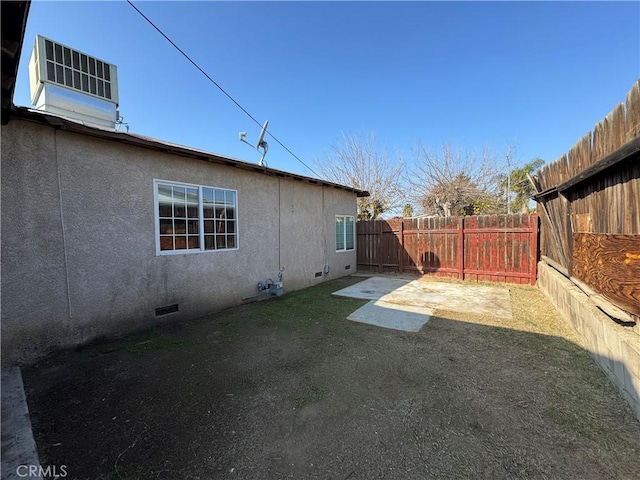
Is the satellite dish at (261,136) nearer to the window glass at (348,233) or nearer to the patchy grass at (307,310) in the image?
the window glass at (348,233)

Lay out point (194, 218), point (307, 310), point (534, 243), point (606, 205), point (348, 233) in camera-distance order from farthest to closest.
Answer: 1. point (348, 233)
2. point (534, 243)
3. point (307, 310)
4. point (194, 218)
5. point (606, 205)

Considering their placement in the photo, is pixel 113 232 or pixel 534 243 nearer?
pixel 113 232

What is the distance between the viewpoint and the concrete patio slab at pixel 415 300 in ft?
16.2

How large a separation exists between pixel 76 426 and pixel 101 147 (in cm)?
371

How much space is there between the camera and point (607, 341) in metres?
2.84

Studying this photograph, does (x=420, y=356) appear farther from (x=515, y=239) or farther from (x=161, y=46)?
(x=161, y=46)

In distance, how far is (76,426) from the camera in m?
2.26

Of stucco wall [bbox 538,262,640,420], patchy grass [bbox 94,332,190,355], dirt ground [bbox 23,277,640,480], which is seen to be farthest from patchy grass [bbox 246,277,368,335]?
stucco wall [bbox 538,262,640,420]

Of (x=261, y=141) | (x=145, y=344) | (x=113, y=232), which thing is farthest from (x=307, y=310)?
(x=261, y=141)

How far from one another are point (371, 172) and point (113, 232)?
1429 cm

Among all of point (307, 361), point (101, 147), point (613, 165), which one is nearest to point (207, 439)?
point (307, 361)

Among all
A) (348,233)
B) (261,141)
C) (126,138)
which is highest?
(261,141)

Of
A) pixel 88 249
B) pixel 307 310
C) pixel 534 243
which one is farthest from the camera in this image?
pixel 534 243

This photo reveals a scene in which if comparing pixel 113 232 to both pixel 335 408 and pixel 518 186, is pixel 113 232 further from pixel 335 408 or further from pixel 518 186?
pixel 518 186
